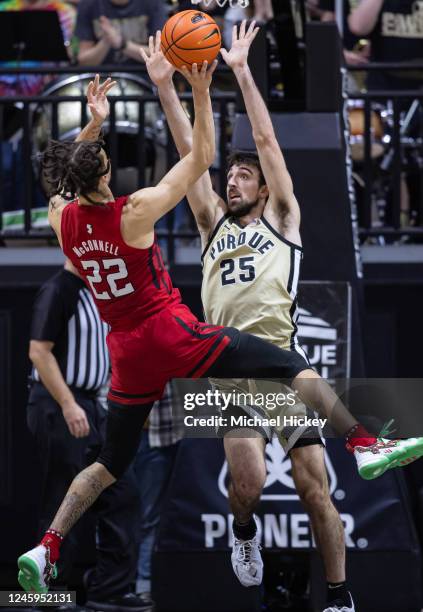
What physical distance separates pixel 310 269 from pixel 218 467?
1513mm

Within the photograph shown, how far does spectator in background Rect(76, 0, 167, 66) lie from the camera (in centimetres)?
1188

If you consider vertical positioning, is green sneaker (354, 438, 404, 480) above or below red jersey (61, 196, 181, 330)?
below

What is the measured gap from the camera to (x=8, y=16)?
11359mm

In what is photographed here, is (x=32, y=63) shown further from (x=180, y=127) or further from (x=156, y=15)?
(x=180, y=127)

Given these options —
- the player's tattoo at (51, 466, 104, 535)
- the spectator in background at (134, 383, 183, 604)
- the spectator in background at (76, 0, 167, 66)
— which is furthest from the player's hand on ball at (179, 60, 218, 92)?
the spectator in background at (76, 0, 167, 66)

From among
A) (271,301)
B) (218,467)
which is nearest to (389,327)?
(218,467)

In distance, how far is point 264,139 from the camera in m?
7.81

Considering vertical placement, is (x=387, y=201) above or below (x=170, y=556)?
above

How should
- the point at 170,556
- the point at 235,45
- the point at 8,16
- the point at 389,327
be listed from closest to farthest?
the point at 235,45 < the point at 170,556 < the point at 389,327 < the point at 8,16

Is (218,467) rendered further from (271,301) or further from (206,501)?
(271,301)

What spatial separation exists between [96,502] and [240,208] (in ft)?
7.83

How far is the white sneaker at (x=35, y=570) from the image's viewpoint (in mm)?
7254

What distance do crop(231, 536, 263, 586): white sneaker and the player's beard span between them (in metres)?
1.94

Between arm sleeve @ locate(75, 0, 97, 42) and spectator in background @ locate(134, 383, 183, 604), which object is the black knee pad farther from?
arm sleeve @ locate(75, 0, 97, 42)
